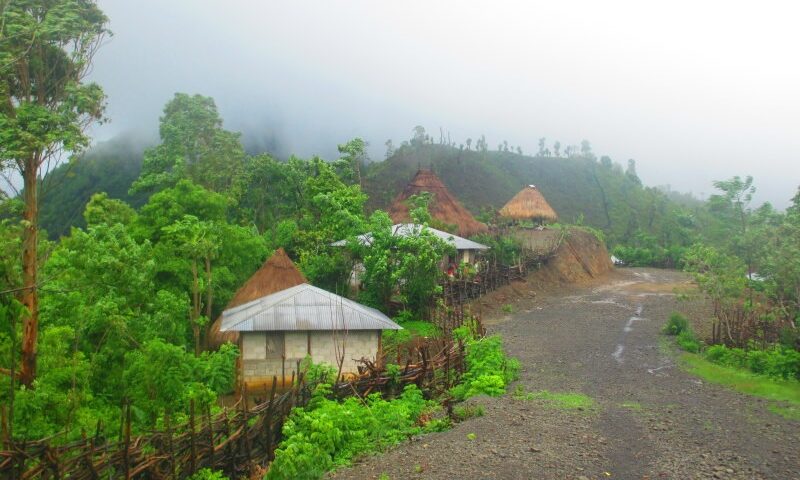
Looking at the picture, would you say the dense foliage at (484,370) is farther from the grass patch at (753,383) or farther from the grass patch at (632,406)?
the grass patch at (753,383)

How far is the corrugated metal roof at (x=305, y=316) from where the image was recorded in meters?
16.8

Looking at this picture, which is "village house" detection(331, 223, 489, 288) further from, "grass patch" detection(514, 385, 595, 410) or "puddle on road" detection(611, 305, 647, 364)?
"grass patch" detection(514, 385, 595, 410)

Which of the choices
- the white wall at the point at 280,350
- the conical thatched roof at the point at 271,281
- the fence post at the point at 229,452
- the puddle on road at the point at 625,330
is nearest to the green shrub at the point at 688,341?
the puddle on road at the point at 625,330

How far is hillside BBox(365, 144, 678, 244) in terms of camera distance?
63688 mm

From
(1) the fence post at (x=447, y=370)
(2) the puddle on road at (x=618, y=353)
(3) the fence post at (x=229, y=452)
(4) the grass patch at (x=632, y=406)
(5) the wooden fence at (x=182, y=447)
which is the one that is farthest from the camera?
(2) the puddle on road at (x=618, y=353)

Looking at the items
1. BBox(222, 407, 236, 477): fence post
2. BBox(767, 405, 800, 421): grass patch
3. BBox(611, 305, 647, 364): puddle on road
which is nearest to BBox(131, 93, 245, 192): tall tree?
BBox(611, 305, 647, 364): puddle on road

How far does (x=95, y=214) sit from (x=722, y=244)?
23.3m

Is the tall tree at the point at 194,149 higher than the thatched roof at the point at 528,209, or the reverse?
the tall tree at the point at 194,149

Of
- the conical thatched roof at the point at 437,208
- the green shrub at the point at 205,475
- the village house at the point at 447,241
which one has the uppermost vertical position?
the conical thatched roof at the point at 437,208

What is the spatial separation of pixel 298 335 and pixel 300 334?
6 centimetres

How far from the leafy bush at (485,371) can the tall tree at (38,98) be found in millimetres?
8517

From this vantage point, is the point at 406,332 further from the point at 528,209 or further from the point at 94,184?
the point at 94,184

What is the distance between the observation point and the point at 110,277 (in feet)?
45.4

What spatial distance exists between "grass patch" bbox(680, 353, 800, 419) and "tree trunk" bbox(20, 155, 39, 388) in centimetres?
1406
